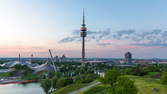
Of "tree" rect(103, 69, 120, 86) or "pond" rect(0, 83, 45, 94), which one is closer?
"tree" rect(103, 69, 120, 86)

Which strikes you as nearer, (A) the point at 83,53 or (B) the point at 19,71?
(B) the point at 19,71

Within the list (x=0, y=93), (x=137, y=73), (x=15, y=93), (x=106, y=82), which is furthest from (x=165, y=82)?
(x=0, y=93)

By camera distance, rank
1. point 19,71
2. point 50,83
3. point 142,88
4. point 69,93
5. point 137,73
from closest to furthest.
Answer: point 142,88 → point 69,93 → point 50,83 → point 137,73 → point 19,71

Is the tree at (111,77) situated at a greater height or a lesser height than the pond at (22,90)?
greater

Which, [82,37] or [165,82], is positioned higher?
[82,37]

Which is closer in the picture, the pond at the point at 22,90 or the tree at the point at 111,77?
the tree at the point at 111,77

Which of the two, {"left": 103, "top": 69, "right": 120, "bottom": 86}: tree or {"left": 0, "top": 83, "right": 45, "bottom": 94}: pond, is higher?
{"left": 103, "top": 69, "right": 120, "bottom": 86}: tree

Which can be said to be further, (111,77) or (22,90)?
(22,90)

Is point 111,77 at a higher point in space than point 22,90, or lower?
higher

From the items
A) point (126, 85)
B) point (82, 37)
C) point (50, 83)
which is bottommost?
point (50, 83)

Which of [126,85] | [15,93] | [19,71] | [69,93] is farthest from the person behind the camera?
[19,71]

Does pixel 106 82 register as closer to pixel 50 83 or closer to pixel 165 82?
pixel 165 82
